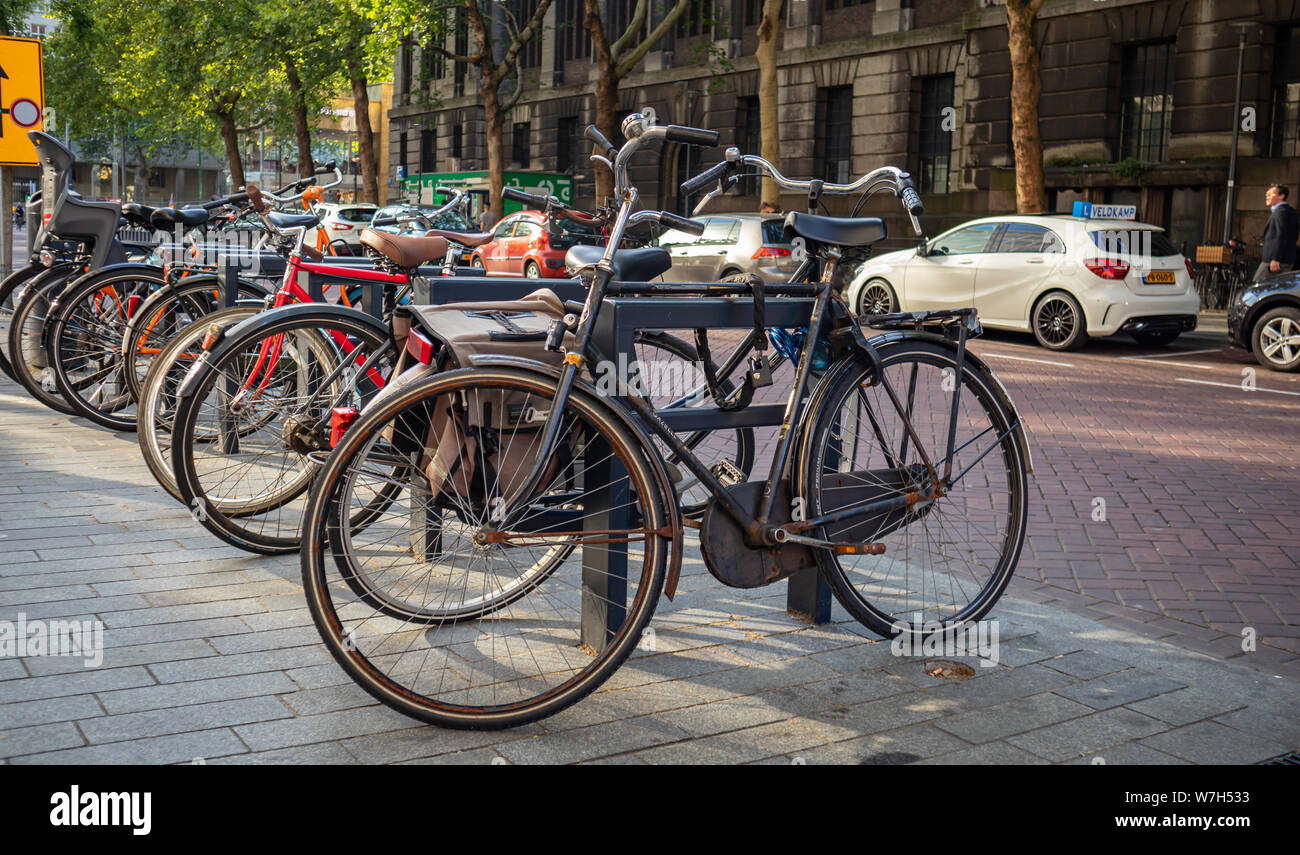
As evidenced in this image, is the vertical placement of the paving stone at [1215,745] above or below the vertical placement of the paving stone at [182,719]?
below

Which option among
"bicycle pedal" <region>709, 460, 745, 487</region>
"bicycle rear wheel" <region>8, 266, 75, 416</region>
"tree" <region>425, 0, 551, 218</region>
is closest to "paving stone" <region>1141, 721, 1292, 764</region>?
"bicycle pedal" <region>709, 460, 745, 487</region>

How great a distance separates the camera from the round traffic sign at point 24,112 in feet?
35.7

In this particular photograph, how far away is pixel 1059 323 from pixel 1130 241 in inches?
51.5

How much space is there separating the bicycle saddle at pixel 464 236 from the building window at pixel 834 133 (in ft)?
94.5

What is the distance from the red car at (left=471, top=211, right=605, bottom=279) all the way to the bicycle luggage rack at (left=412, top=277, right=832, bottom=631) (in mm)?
19679

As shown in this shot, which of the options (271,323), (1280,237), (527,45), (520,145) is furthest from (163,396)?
(527,45)

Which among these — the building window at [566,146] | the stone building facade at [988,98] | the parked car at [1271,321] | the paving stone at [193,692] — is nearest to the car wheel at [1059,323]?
the parked car at [1271,321]

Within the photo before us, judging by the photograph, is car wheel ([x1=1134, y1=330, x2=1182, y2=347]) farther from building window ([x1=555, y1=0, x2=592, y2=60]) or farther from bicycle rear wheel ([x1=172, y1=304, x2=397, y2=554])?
building window ([x1=555, y1=0, x2=592, y2=60])

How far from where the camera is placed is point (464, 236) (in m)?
5.40

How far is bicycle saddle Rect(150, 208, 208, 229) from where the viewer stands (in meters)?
7.21

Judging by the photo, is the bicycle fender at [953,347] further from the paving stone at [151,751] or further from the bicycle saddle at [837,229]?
the paving stone at [151,751]
